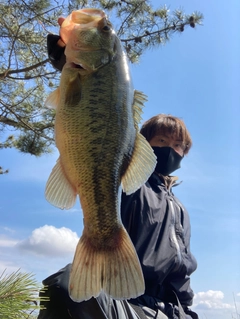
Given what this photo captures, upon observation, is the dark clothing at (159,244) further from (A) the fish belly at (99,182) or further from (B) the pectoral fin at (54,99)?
(B) the pectoral fin at (54,99)

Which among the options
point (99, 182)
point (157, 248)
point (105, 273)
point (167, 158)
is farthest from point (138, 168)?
point (167, 158)

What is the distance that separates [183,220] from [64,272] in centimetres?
107

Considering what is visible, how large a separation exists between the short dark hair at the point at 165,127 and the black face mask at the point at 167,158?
0.35 ft

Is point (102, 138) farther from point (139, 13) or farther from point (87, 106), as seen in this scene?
point (139, 13)

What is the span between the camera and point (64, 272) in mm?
1678

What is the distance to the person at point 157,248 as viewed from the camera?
164 cm

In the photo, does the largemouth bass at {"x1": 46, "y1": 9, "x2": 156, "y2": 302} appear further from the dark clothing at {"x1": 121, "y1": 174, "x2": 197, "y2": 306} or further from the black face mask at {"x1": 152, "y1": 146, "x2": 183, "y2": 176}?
the black face mask at {"x1": 152, "y1": 146, "x2": 183, "y2": 176}

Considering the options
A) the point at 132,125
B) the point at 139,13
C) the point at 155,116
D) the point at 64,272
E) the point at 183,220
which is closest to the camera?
the point at 132,125

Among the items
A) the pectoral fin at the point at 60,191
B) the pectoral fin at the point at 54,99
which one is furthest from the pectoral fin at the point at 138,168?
the pectoral fin at the point at 54,99

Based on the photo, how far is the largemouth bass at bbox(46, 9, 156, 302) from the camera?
133cm

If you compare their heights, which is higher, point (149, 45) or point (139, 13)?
point (139, 13)

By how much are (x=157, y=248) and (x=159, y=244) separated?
3 cm

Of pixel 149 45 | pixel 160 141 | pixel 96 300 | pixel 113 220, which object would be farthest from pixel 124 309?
pixel 149 45

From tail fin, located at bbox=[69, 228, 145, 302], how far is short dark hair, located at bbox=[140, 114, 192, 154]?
132cm
